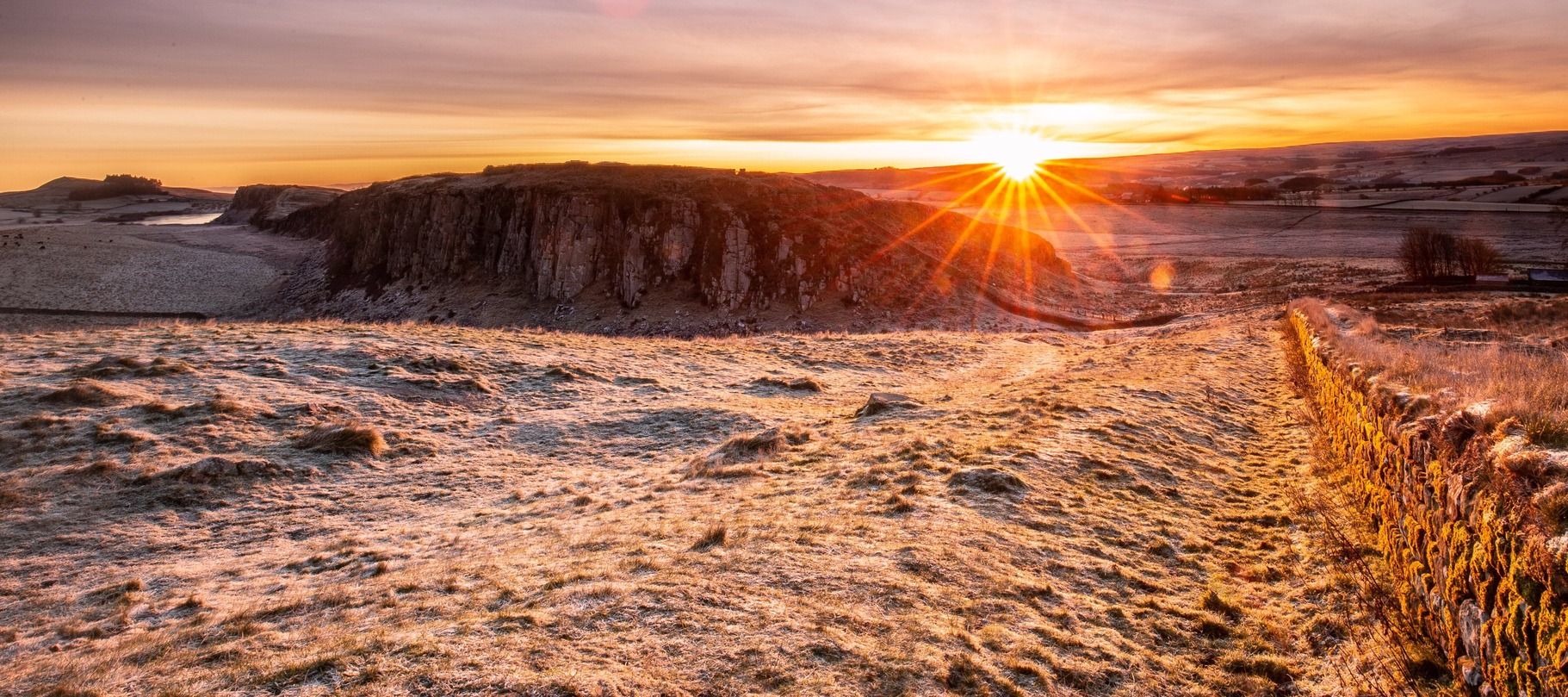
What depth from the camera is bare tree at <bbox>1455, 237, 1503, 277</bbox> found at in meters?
52.0

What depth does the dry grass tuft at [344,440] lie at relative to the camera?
46.4 feet

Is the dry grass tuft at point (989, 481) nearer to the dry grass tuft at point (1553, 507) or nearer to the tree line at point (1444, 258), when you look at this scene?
the dry grass tuft at point (1553, 507)

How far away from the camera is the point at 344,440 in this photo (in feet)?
47.2

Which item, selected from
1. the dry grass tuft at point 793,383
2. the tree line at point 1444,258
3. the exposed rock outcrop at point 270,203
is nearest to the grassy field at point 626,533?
the dry grass tuft at point 793,383

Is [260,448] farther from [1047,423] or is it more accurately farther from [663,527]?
[1047,423]

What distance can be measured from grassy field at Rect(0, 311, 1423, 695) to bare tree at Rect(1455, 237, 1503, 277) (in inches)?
1891

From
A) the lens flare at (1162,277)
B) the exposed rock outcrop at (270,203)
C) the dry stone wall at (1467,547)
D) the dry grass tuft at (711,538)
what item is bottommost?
the lens flare at (1162,277)

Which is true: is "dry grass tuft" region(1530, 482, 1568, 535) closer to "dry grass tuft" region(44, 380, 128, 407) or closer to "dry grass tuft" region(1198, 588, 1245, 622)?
"dry grass tuft" region(1198, 588, 1245, 622)

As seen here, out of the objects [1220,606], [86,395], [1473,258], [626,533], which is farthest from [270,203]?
[1473,258]

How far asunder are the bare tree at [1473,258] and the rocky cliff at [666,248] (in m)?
25.1

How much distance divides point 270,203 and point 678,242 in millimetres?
75009

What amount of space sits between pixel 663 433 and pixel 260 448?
733 centimetres

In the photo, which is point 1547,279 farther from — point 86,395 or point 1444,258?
point 86,395

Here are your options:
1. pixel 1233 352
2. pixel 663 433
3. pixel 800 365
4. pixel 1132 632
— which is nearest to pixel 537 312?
pixel 800 365
